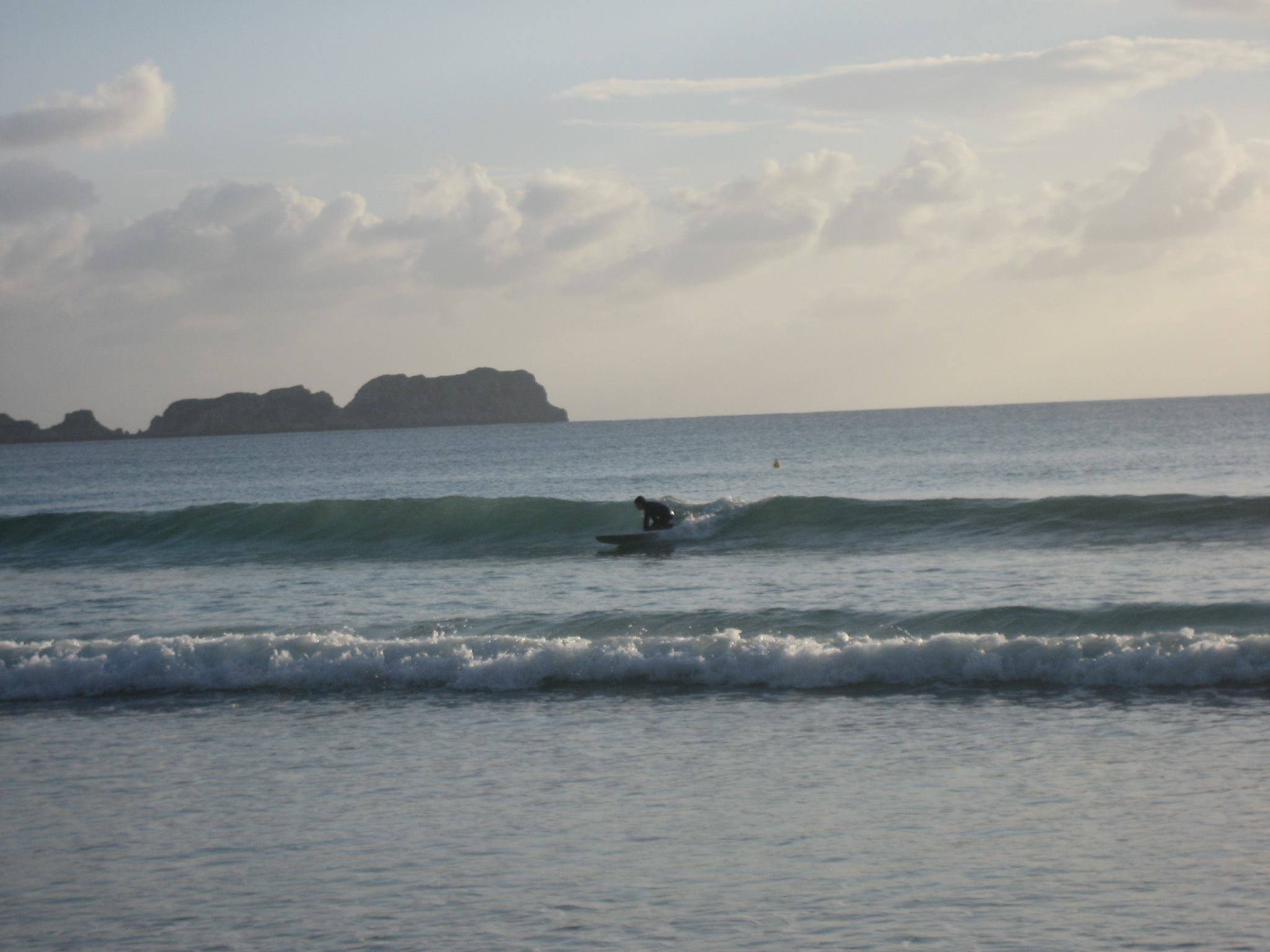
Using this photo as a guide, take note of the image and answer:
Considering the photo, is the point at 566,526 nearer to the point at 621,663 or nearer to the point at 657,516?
the point at 657,516

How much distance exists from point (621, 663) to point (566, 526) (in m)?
16.7

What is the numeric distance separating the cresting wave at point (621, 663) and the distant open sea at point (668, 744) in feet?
0.12

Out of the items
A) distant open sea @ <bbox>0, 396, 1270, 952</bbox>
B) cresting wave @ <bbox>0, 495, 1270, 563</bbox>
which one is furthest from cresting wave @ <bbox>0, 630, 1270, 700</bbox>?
cresting wave @ <bbox>0, 495, 1270, 563</bbox>

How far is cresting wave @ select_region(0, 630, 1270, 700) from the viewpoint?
37.3 ft

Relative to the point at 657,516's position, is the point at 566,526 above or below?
below

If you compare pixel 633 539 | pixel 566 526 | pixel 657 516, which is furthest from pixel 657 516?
pixel 566 526

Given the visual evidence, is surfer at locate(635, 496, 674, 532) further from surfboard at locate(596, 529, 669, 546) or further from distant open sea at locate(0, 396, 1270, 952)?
distant open sea at locate(0, 396, 1270, 952)

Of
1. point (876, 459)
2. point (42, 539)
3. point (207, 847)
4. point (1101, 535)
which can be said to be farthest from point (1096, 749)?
point (876, 459)

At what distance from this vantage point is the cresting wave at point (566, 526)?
934 inches

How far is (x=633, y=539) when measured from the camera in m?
24.6

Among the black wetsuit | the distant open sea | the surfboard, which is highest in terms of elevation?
the black wetsuit

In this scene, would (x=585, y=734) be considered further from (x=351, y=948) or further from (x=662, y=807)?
(x=351, y=948)

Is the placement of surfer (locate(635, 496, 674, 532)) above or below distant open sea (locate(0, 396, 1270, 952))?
above

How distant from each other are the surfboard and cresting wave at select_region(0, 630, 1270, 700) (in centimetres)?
1033
